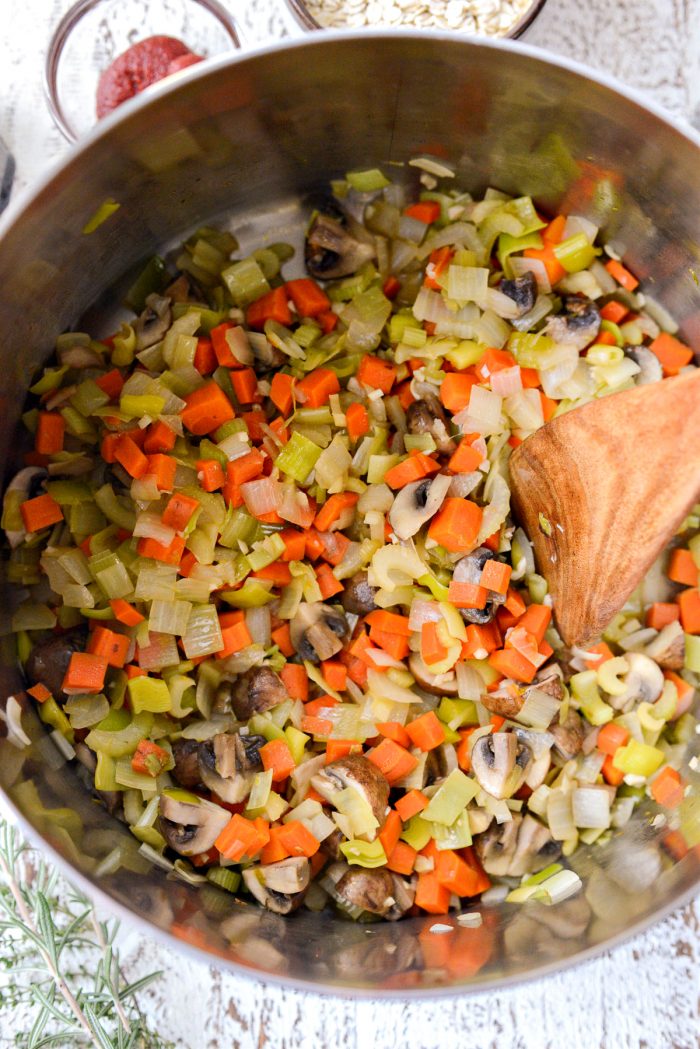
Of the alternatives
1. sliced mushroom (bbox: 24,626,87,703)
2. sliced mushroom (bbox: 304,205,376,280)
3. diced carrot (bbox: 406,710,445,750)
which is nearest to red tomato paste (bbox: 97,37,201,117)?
sliced mushroom (bbox: 304,205,376,280)

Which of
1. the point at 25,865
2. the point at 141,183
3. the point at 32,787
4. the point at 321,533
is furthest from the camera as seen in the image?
the point at 25,865

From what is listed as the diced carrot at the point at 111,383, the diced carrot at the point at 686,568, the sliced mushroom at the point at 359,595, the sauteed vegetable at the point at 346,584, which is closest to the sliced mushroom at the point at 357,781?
the sauteed vegetable at the point at 346,584

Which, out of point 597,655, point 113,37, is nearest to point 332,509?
point 597,655

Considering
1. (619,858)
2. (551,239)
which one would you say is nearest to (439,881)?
(619,858)

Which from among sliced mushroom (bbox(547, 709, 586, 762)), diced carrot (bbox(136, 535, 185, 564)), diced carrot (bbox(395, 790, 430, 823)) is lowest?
sliced mushroom (bbox(547, 709, 586, 762))

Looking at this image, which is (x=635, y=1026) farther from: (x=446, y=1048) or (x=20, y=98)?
(x=20, y=98)

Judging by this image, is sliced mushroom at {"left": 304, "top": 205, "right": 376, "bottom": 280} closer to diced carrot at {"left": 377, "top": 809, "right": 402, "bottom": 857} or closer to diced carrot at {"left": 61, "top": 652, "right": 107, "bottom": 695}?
diced carrot at {"left": 61, "top": 652, "right": 107, "bottom": 695}
